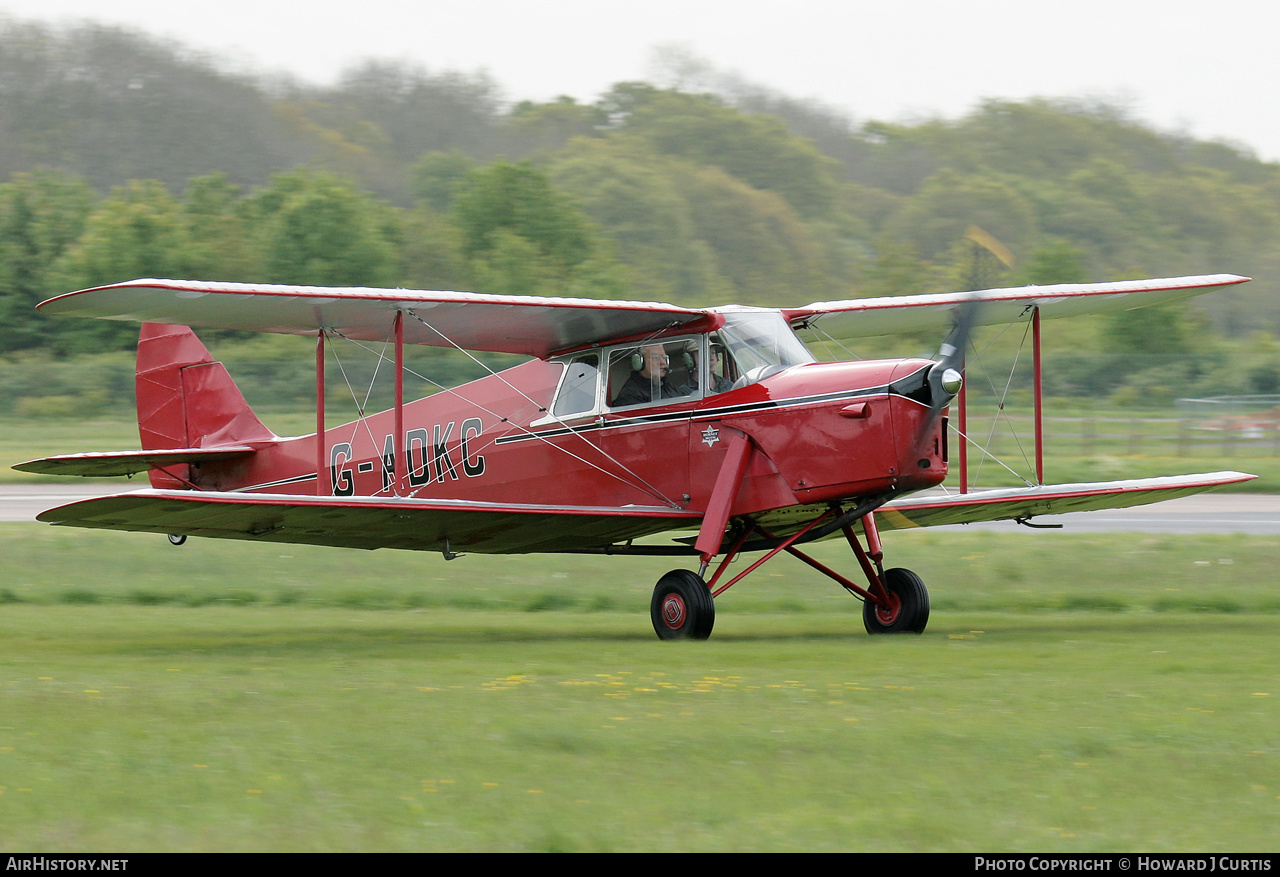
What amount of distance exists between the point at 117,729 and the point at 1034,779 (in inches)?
185

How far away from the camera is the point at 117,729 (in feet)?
24.2

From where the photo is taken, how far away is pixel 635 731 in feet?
24.2

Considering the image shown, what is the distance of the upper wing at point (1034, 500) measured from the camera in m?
13.1

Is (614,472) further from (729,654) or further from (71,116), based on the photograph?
(71,116)

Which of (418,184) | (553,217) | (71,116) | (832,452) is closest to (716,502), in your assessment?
(832,452)

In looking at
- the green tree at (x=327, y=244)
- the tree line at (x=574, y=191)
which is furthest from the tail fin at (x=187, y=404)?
the green tree at (x=327, y=244)

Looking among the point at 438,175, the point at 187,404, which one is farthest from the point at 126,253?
the point at 187,404

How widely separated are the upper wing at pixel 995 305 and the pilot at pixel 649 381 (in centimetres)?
139

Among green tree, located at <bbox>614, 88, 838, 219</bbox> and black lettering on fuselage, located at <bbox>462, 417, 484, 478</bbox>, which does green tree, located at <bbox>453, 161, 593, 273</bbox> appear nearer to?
green tree, located at <bbox>614, 88, 838, 219</bbox>

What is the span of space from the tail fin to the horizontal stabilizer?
0.73 ft

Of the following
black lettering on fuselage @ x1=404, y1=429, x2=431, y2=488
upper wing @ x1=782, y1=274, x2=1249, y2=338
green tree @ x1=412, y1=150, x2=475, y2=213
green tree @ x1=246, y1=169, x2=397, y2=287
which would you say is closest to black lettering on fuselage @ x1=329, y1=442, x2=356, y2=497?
black lettering on fuselage @ x1=404, y1=429, x2=431, y2=488

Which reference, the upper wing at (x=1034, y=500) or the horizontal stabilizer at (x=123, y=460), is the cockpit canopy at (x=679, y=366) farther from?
the horizontal stabilizer at (x=123, y=460)

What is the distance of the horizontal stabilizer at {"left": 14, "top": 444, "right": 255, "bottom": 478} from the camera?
1326 cm

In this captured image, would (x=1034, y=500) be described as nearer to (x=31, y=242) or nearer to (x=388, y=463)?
(x=388, y=463)
